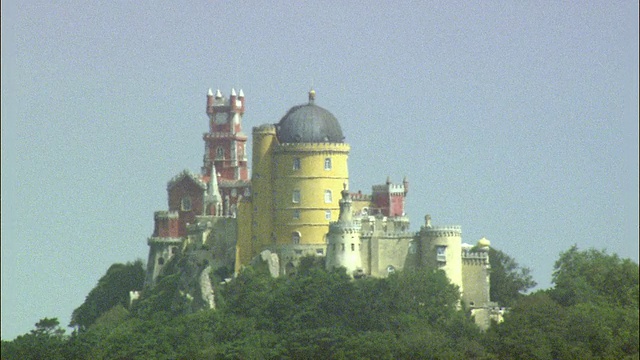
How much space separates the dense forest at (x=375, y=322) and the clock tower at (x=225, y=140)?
16217mm

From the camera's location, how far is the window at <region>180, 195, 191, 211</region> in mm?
167625

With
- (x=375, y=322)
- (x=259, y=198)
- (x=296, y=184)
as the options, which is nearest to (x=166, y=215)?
(x=259, y=198)

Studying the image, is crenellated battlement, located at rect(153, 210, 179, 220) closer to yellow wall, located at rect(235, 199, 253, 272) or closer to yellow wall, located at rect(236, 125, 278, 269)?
yellow wall, located at rect(235, 199, 253, 272)

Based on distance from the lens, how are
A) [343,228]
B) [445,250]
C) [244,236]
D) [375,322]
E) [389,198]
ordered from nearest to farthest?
[375,322] < [445,250] < [343,228] < [244,236] < [389,198]

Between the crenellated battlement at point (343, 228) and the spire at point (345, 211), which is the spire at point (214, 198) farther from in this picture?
the crenellated battlement at point (343, 228)

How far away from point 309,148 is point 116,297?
21335 mm

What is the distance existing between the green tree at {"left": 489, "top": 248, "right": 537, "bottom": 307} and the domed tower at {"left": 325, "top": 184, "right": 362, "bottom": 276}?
33.7 feet

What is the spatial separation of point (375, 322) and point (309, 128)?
53.5 ft

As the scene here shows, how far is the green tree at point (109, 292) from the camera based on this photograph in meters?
170

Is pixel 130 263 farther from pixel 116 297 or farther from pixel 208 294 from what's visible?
pixel 208 294

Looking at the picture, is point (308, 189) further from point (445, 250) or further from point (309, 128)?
point (445, 250)

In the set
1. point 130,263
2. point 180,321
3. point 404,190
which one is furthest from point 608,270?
point 130,263

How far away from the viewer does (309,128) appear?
158 metres

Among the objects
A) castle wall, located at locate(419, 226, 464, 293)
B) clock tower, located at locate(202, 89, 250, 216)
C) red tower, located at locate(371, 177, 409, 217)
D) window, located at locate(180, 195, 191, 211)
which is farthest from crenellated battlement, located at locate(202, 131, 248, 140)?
castle wall, located at locate(419, 226, 464, 293)
